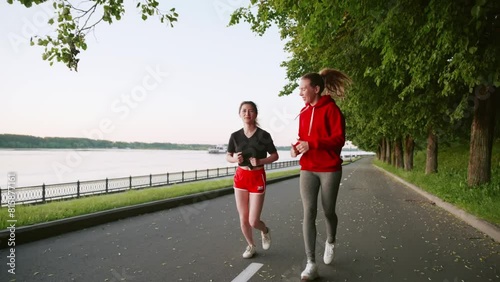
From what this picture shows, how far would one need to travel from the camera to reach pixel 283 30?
18750 mm

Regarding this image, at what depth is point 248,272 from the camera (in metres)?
4.14

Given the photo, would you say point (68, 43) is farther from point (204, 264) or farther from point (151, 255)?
point (204, 264)

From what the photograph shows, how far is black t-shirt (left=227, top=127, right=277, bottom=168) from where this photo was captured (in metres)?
4.45

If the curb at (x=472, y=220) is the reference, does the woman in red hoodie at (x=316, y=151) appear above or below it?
above

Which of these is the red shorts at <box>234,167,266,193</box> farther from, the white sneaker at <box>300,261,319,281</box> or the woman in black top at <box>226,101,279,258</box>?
the white sneaker at <box>300,261,319,281</box>

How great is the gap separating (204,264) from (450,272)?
10.3ft

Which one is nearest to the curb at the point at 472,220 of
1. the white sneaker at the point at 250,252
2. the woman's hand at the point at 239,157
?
the white sneaker at the point at 250,252

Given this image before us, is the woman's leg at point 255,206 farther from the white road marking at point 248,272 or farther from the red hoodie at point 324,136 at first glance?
the red hoodie at point 324,136

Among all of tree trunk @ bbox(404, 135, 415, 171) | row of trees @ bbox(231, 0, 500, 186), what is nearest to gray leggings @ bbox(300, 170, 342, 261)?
row of trees @ bbox(231, 0, 500, 186)

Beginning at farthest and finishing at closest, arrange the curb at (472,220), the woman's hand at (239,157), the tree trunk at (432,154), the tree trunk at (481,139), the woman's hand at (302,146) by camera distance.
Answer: the tree trunk at (432,154) → the tree trunk at (481,139) → the curb at (472,220) → the woman's hand at (239,157) → the woman's hand at (302,146)

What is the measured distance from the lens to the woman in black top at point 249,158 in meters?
4.45

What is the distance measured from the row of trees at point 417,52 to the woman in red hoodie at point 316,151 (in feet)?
10.2

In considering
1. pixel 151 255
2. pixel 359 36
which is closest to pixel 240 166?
pixel 151 255

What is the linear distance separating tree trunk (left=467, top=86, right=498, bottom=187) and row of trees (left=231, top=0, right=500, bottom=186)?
3 cm
